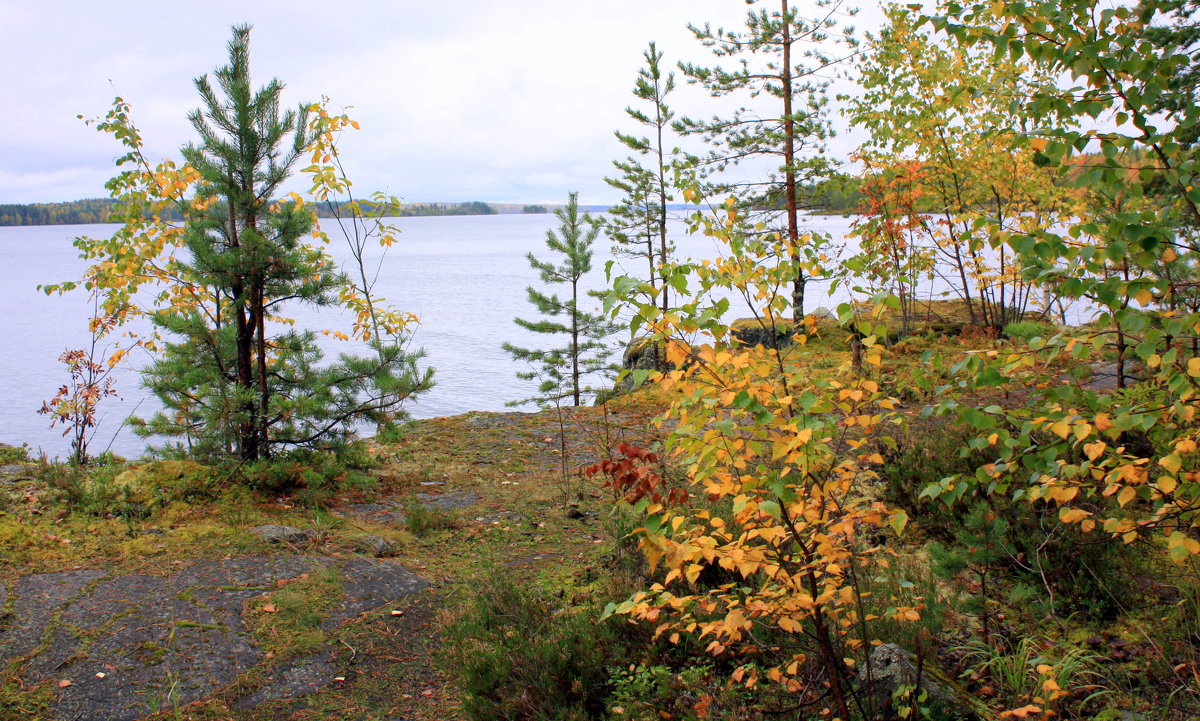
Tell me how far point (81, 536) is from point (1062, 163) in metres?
5.53

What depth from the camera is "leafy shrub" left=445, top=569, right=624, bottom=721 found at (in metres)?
3.05

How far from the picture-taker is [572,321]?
534 inches

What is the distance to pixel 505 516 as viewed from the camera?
19.6ft

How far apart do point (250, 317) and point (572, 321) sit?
7884 millimetres

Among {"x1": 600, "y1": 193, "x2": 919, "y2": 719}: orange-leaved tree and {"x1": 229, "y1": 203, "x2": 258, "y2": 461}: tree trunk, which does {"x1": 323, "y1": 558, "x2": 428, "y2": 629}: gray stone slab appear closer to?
{"x1": 229, "y1": 203, "x2": 258, "y2": 461}: tree trunk

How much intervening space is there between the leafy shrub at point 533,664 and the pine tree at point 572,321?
8367 mm

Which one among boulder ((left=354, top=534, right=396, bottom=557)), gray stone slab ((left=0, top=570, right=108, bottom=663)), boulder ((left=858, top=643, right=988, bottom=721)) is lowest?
boulder ((left=354, top=534, right=396, bottom=557))

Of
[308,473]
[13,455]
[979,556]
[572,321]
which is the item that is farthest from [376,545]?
[572,321]

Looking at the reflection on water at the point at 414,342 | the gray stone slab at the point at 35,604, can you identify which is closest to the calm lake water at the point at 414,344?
the reflection on water at the point at 414,342

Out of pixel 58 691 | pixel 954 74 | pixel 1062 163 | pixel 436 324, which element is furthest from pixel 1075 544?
pixel 436 324

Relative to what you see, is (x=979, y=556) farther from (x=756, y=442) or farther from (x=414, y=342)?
(x=414, y=342)

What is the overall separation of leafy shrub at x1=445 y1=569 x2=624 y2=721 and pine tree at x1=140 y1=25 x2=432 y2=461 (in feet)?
9.45

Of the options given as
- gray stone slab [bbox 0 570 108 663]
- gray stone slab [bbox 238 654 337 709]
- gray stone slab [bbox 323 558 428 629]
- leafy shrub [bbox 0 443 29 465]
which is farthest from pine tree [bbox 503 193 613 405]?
gray stone slab [bbox 238 654 337 709]

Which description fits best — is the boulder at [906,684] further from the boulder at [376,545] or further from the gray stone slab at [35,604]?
the gray stone slab at [35,604]
